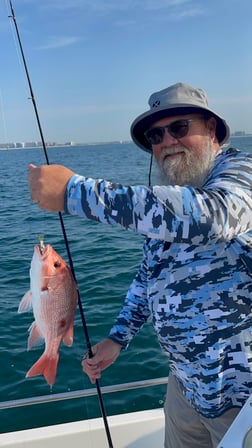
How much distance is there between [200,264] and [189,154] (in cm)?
50

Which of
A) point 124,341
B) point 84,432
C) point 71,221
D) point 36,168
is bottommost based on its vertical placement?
point 71,221

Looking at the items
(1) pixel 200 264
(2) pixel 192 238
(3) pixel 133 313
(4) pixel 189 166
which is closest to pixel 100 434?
(3) pixel 133 313

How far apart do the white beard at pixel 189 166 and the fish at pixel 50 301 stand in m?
0.68

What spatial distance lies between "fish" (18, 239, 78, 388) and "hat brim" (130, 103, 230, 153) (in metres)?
0.76

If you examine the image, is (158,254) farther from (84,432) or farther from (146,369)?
(146,369)

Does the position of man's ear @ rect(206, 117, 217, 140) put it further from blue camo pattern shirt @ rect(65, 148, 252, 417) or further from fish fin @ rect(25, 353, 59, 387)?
fish fin @ rect(25, 353, 59, 387)

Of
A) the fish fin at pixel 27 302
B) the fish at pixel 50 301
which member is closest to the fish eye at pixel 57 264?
the fish at pixel 50 301

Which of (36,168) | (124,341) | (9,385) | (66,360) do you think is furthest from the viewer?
(66,360)

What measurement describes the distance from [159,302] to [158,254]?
0.73 feet

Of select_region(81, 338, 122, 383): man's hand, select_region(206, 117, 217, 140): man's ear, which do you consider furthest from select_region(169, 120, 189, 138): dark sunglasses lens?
select_region(81, 338, 122, 383): man's hand

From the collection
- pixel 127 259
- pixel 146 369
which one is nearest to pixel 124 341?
pixel 146 369

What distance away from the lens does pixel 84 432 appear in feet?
10.1

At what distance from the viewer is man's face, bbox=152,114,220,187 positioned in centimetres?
206

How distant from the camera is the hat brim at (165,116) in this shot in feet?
6.78
